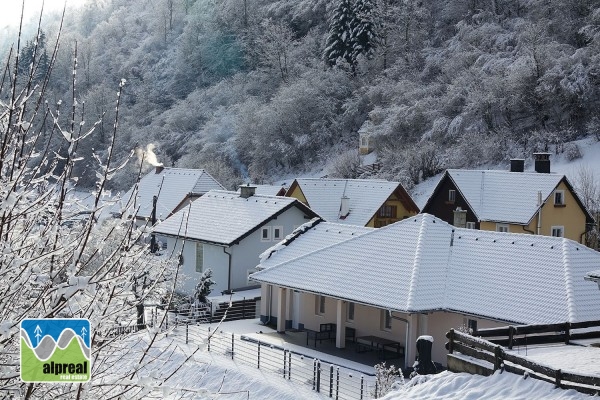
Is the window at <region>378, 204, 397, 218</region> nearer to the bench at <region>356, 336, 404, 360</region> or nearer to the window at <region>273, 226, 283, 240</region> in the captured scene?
the window at <region>273, 226, 283, 240</region>

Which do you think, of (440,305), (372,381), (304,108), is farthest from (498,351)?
(304,108)

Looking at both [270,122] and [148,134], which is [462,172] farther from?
[148,134]

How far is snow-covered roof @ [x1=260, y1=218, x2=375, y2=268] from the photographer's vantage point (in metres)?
29.3

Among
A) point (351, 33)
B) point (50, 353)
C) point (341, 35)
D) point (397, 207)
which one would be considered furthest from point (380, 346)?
point (341, 35)

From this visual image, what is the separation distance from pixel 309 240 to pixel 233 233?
18.5 feet

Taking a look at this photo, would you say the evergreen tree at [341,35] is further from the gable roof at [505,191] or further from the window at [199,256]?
the window at [199,256]

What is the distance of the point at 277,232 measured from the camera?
119 ft

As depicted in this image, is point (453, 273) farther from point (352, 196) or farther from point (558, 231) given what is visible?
point (352, 196)

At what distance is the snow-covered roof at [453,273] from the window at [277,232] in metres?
8.27

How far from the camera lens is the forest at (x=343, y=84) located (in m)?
50.6

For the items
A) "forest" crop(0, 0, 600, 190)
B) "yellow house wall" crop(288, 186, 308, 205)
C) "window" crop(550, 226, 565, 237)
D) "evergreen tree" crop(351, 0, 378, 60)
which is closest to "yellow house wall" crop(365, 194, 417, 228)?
"yellow house wall" crop(288, 186, 308, 205)

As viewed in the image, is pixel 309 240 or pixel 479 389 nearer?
pixel 479 389

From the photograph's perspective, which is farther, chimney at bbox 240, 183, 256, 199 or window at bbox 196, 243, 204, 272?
chimney at bbox 240, 183, 256, 199

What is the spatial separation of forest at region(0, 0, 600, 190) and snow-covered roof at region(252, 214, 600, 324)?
58.0 feet
